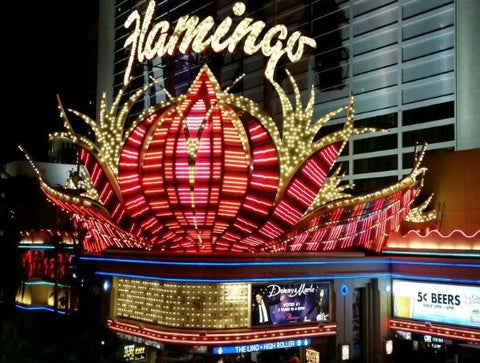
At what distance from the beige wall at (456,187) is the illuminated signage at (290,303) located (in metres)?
5.24

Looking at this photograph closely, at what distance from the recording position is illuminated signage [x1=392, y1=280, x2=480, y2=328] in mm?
17234

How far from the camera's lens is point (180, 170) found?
16.2m

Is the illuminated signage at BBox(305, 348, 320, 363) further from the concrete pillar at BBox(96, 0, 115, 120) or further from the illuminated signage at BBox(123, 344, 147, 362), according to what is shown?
the concrete pillar at BBox(96, 0, 115, 120)

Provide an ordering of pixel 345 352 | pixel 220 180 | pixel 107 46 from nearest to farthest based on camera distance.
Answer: pixel 220 180 < pixel 345 352 < pixel 107 46

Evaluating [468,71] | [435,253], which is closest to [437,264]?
[435,253]

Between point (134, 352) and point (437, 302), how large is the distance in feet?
29.9

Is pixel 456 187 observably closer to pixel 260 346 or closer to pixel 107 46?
pixel 260 346

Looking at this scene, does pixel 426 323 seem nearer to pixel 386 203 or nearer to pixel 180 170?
pixel 386 203

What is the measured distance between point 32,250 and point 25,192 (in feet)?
48.6

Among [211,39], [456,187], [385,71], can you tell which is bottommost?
[456,187]

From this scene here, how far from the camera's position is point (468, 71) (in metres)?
34.4

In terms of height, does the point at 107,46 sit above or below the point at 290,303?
above

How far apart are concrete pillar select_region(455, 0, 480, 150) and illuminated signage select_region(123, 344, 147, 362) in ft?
72.9

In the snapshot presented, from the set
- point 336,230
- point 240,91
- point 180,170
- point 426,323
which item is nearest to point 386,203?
point 336,230
